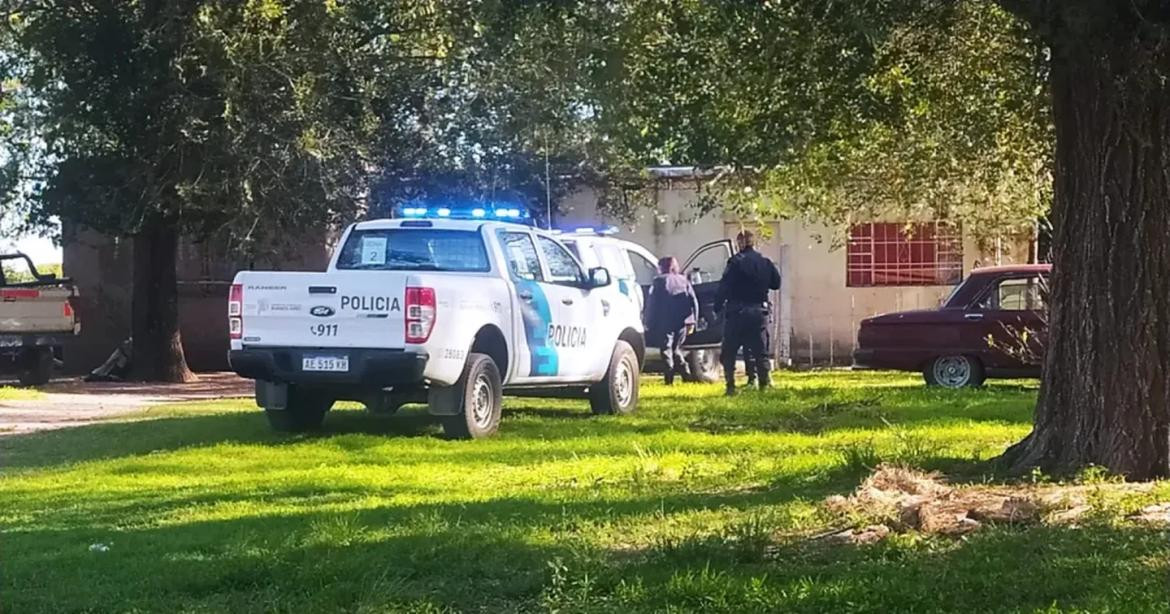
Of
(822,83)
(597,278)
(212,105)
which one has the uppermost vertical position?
(212,105)

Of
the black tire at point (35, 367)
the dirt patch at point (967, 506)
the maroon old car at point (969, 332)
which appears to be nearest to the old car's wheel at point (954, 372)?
the maroon old car at point (969, 332)

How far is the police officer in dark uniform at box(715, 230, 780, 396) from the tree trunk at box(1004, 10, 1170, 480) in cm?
761

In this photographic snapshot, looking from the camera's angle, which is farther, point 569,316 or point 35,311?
point 35,311

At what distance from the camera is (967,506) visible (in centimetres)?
707

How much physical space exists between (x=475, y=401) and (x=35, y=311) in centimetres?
1147

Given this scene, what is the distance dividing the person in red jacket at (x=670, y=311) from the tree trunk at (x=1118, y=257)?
1054 cm

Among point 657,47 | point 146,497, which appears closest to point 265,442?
point 146,497

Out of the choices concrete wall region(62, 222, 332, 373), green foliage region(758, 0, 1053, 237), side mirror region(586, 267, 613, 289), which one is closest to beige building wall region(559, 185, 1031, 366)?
green foliage region(758, 0, 1053, 237)

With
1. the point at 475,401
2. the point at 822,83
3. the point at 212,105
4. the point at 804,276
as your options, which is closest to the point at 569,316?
the point at 475,401

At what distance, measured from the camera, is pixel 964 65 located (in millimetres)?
12617

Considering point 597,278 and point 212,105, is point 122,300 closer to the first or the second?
point 212,105

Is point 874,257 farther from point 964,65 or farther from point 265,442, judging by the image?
point 265,442

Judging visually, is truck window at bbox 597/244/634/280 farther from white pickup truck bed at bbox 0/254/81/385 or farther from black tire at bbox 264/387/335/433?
white pickup truck bed at bbox 0/254/81/385

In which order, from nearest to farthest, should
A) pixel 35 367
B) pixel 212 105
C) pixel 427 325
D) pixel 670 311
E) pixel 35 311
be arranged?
pixel 427 325
pixel 670 311
pixel 212 105
pixel 35 311
pixel 35 367
